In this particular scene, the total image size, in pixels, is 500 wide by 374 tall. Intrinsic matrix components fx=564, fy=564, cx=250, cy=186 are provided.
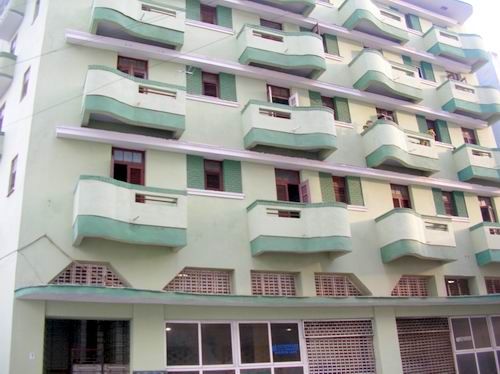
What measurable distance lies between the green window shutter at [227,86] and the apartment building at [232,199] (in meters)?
0.05

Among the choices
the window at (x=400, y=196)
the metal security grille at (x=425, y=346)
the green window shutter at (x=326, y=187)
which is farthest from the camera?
the window at (x=400, y=196)

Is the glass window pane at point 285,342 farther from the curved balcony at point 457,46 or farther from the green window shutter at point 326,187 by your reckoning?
the curved balcony at point 457,46

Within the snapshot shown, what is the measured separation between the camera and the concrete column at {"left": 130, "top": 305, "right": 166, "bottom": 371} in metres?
14.0

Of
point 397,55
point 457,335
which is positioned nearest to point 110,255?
point 457,335

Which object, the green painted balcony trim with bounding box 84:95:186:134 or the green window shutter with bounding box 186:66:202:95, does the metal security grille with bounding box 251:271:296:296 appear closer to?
the green painted balcony trim with bounding box 84:95:186:134

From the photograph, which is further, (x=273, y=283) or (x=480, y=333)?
(x=480, y=333)

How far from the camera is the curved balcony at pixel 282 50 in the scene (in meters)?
18.7

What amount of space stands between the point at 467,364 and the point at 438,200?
19.0ft

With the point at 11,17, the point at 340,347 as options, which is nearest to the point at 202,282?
the point at 340,347

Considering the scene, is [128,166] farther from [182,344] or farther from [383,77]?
[383,77]

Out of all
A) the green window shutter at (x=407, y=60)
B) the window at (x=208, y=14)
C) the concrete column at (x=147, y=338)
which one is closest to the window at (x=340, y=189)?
the window at (x=208, y=14)

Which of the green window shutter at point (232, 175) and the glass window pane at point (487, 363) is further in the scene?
the glass window pane at point (487, 363)

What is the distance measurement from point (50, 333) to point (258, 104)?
29.4ft

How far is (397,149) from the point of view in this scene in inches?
762
